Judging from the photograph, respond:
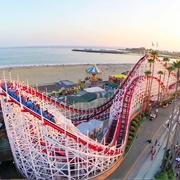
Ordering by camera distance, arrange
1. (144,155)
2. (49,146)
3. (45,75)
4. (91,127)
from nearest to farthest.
Answer: 1. (49,146)
2. (144,155)
3. (91,127)
4. (45,75)

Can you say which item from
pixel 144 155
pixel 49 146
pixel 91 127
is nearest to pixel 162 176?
pixel 144 155

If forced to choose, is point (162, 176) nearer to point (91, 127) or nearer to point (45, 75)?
point (91, 127)

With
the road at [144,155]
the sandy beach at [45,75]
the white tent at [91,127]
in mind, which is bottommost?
the road at [144,155]

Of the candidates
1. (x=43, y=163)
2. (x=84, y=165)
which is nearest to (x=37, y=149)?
(x=43, y=163)

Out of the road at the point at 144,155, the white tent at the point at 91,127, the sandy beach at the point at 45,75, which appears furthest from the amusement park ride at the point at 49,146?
the sandy beach at the point at 45,75

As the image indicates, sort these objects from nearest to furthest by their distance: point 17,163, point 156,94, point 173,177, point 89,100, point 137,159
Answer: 1. point 173,177
2. point 17,163
3. point 137,159
4. point 89,100
5. point 156,94

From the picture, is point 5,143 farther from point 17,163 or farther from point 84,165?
point 84,165

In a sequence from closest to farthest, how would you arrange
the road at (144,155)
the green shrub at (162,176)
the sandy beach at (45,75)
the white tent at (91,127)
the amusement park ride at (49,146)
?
the amusement park ride at (49,146) → the green shrub at (162,176) → the road at (144,155) → the white tent at (91,127) → the sandy beach at (45,75)

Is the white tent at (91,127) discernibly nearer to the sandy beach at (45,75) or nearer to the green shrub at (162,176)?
the green shrub at (162,176)
